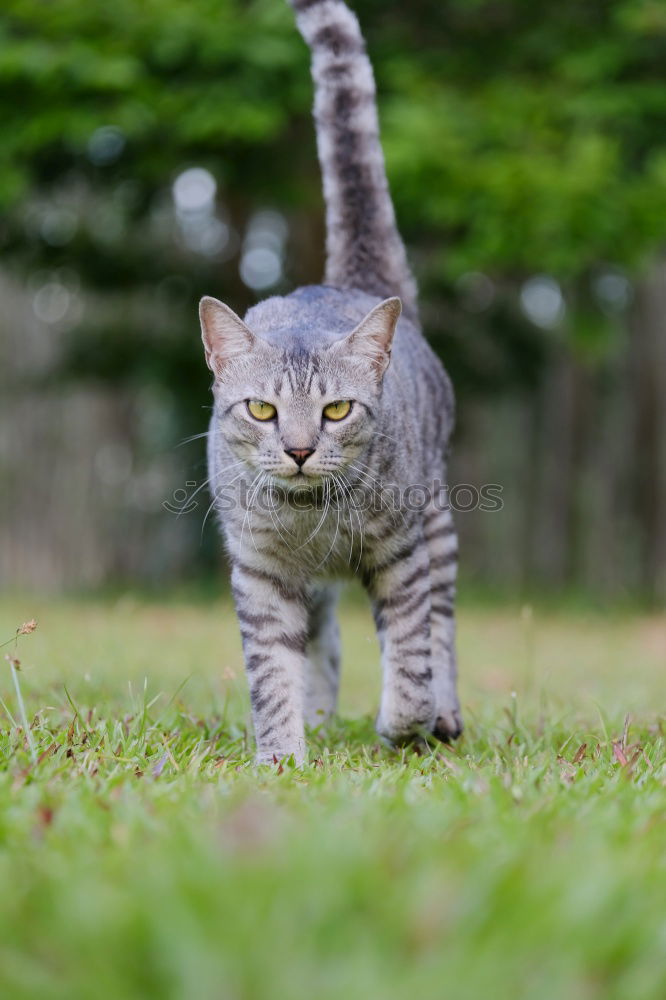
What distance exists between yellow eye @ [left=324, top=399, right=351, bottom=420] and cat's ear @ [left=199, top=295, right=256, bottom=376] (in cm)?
31

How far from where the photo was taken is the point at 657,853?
1.74 m

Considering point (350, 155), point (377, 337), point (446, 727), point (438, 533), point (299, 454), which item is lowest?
point (446, 727)

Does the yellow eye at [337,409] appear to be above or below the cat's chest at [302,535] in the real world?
above

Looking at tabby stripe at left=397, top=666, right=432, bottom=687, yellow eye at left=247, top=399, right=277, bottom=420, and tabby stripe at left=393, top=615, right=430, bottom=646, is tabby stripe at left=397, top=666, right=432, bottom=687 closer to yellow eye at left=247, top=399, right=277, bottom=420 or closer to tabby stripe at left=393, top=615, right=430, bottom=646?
tabby stripe at left=393, top=615, right=430, bottom=646

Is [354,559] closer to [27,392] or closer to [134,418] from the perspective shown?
[27,392]

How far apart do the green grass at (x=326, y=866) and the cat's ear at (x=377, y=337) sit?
3.29 feet

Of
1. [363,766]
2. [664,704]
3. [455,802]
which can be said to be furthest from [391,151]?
[455,802]

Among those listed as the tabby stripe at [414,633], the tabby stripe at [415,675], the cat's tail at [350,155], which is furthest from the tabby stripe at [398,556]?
the cat's tail at [350,155]

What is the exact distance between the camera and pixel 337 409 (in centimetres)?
312

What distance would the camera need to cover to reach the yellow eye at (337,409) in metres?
3.11

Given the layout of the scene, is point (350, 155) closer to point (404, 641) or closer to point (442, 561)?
point (442, 561)

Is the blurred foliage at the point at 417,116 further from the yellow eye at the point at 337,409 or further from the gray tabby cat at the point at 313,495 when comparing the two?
the yellow eye at the point at 337,409

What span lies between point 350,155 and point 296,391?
140cm

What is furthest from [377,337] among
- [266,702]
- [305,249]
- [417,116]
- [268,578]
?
[305,249]
